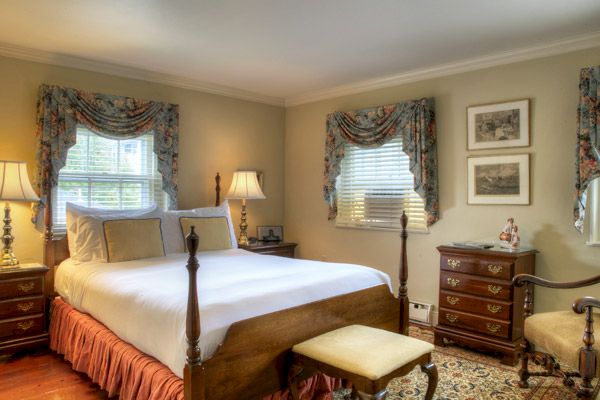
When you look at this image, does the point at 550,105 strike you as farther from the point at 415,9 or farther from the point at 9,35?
the point at 9,35

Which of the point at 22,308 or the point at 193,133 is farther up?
the point at 193,133

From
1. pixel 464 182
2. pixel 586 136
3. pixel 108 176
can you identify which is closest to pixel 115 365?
pixel 108 176

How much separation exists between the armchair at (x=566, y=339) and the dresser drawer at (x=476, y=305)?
12.1 inches

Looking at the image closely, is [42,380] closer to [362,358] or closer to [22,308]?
[22,308]

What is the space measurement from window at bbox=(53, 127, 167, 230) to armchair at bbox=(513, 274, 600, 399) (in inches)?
132

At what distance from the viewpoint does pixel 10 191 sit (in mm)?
3199

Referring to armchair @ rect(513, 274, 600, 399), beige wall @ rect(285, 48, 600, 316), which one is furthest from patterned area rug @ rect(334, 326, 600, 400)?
beige wall @ rect(285, 48, 600, 316)

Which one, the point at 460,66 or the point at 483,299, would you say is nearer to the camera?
the point at 483,299

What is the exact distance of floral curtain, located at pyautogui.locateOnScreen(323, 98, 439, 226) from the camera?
402cm

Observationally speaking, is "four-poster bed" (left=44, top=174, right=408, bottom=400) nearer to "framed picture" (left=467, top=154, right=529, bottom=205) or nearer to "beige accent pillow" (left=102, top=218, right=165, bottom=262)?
"beige accent pillow" (left=102, top=218, right=165, bottom=262)

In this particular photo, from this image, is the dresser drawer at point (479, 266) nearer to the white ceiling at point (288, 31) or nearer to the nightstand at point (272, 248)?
the white ceiling at point (288, 31)

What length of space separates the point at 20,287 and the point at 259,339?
2.14 meters

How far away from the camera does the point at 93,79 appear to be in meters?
3.92

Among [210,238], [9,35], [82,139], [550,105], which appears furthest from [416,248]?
[9,35]
